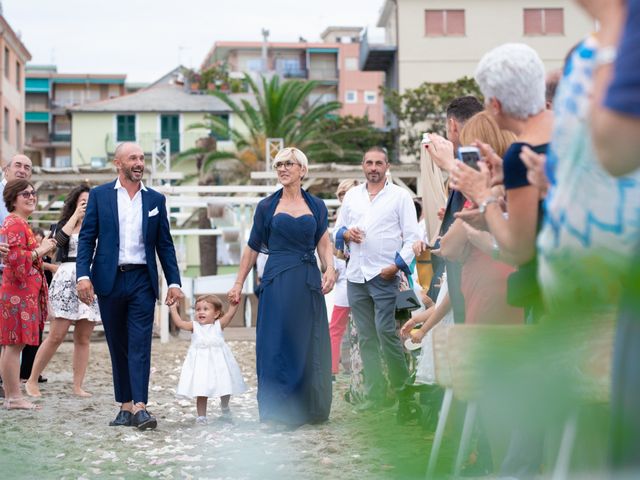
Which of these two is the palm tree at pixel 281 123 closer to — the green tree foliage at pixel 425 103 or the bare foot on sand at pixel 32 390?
the green tree foliage at pixel 425 103

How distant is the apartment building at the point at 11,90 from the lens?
59312mm

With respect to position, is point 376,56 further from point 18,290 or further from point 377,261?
point 18,290

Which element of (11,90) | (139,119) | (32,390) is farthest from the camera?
(139,119)

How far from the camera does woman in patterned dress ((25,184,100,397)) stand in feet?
32.3

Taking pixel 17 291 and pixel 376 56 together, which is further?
pixel 376 56

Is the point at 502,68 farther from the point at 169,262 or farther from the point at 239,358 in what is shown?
the point at 239,358

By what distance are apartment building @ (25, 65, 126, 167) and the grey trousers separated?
87605 millimetres

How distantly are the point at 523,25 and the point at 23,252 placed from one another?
53600 millimetres

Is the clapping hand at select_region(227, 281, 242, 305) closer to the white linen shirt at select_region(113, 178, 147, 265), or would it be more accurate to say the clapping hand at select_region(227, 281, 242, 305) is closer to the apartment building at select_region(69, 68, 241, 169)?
the white linen shirt at select_region(113, 178, 147, 265)

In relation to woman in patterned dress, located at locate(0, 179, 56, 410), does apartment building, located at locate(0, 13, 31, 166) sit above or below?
above

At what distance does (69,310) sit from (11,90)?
2193 inches

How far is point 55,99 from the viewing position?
108 metres

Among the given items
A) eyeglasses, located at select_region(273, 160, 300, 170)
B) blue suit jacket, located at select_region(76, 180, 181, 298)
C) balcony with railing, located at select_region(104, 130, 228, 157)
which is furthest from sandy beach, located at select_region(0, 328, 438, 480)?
balcony with railing, located at select_region(104, 130, 228, 157)

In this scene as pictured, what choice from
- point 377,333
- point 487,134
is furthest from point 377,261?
point 487,134
